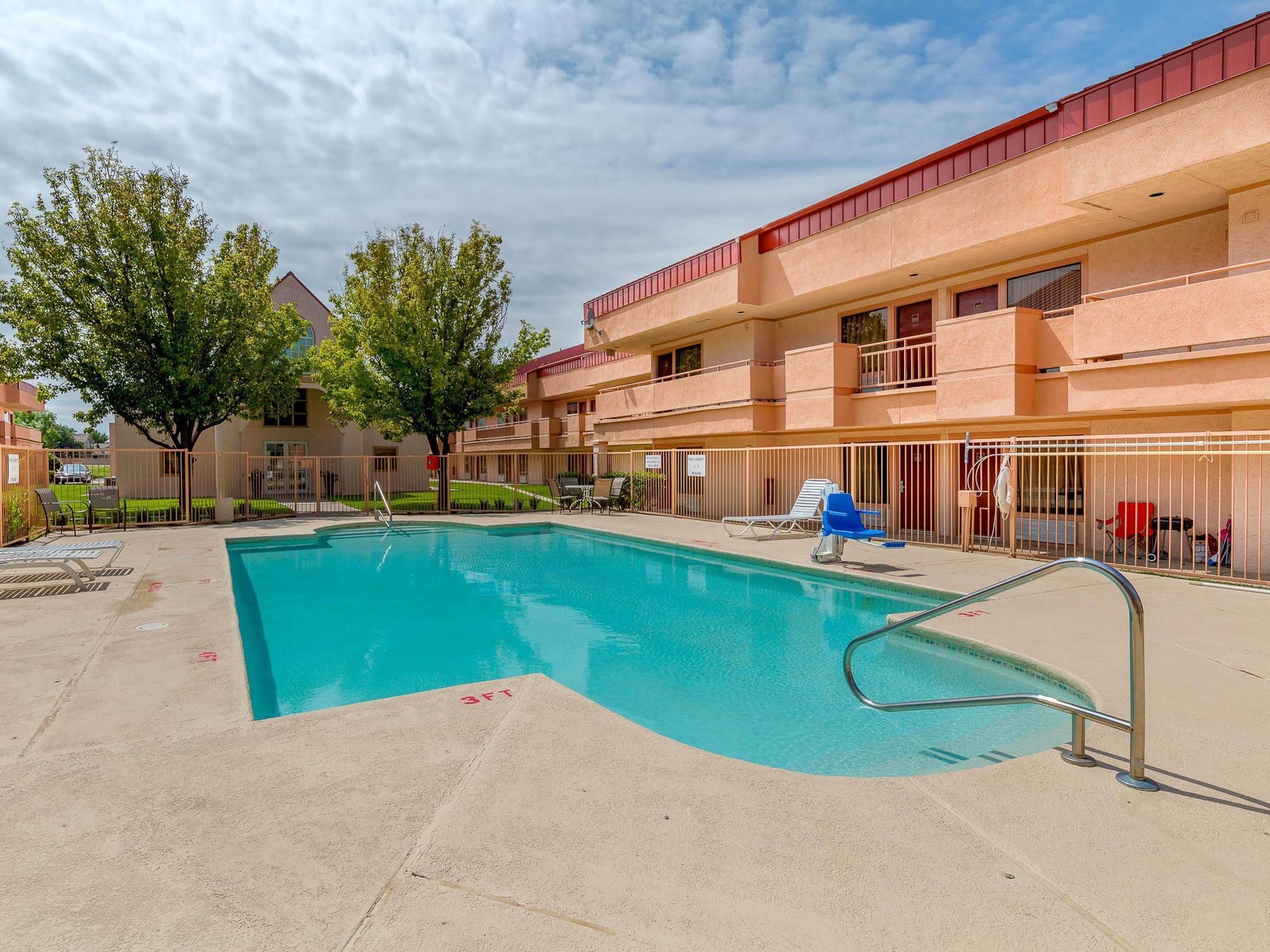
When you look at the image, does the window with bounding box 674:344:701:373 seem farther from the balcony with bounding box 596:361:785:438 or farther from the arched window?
the arched window

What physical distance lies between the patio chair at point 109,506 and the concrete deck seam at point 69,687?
12427 millimetres

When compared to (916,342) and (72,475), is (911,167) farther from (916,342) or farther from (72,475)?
(72,475)

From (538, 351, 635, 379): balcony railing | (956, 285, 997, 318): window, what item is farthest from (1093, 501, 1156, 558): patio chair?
(538, 351, 635, 379): balcony railing

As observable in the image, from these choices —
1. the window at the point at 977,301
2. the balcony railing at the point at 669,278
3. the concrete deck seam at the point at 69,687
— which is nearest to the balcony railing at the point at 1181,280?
the window at the point at 977,301

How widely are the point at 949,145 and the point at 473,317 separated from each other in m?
17.3

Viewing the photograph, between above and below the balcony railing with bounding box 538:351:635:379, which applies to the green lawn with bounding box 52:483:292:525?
below

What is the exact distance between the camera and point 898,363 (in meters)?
17.0

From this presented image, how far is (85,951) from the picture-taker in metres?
2.14

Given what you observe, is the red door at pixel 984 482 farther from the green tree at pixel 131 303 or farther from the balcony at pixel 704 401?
the green tree at pixel 131 303

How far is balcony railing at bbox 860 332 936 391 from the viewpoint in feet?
52.0

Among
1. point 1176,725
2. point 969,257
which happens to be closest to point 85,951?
point 1176,725

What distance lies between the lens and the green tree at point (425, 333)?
81.4 ft

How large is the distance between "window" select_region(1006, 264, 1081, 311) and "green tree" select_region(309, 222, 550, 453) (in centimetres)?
1789

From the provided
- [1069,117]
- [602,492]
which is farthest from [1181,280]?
[602,492]
